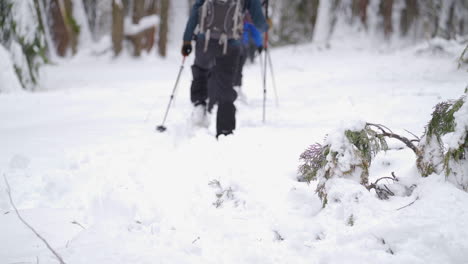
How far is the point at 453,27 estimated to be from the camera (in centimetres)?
1122

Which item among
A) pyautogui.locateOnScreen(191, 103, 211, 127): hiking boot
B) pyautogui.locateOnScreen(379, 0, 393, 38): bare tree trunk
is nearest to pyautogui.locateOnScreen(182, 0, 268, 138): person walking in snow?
pyautogui.locateOnScreen(191, 103, 211, 127): hiking boot

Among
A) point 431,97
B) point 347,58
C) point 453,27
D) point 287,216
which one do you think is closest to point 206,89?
point 287,216

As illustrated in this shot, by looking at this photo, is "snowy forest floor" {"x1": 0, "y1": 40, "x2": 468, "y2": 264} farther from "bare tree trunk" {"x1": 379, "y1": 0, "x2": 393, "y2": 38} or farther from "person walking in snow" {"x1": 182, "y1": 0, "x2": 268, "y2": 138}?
"bare tree trunk" {"x1": 379, "y1": 0, "x2": 393, "y2": 38}

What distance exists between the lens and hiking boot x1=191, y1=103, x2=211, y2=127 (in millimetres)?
4184

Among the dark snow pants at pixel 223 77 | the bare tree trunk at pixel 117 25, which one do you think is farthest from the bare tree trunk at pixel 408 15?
the dark snow pants at pixel 223 77

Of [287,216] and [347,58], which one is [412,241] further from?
[347,58]

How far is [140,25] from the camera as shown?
Result: 14281 millimetres

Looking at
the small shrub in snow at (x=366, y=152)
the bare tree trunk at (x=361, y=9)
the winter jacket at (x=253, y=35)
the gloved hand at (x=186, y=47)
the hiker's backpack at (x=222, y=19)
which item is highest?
the bare tree trunk at (x=361, y=9)

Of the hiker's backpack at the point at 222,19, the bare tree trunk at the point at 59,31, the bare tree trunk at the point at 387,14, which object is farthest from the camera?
the bare tree trunk at the point at 59,31

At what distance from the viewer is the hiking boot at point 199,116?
418 centimetres

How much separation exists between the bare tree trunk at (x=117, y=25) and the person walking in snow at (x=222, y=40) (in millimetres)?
10757

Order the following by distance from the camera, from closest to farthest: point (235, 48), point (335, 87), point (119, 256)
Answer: point (119, 256) → point (235, 48) → point (335, 87)

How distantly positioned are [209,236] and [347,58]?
10135mm

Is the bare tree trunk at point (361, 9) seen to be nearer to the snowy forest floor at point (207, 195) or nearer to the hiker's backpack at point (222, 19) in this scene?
the snowy forest floor at point (207, 195)
